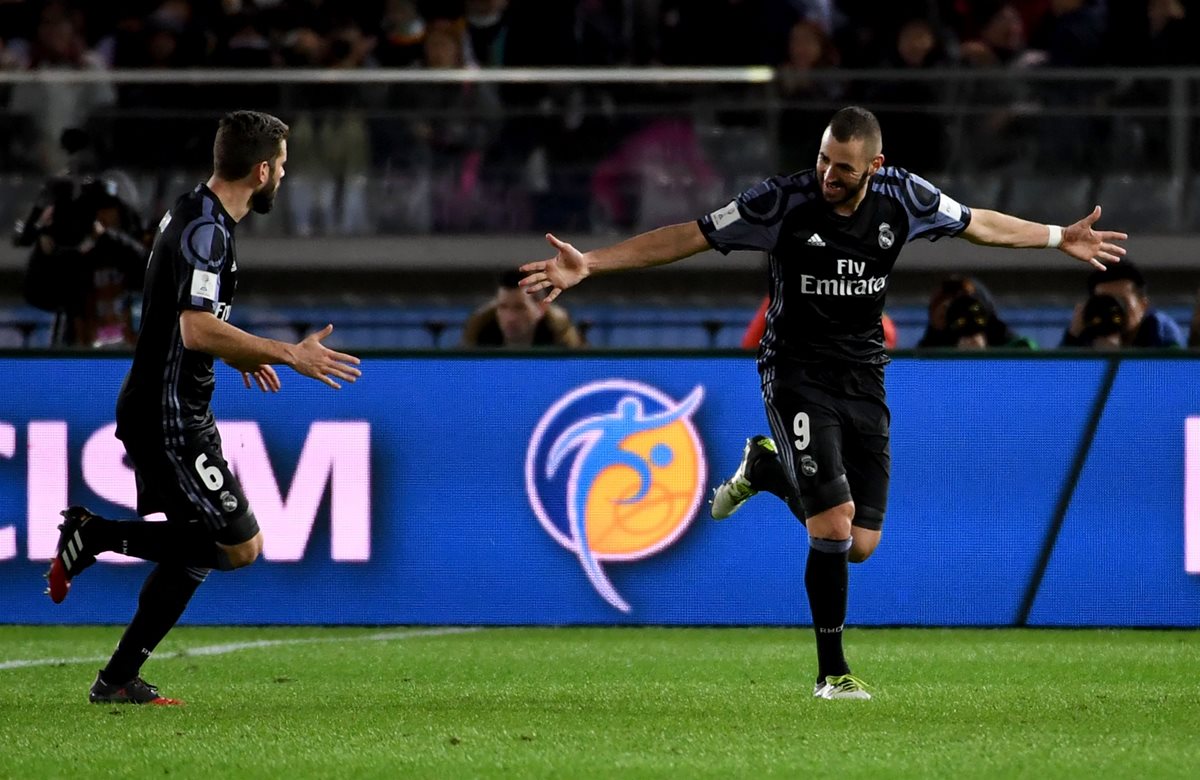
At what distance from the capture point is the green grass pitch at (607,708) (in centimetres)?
581

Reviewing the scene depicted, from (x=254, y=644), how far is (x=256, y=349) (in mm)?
3360

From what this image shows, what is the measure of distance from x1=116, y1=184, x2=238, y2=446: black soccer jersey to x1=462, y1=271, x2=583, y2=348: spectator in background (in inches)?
178

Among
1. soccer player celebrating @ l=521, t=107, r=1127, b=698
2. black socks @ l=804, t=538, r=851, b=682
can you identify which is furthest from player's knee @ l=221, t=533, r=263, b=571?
black socks @ l=804, t=538, r=851, b=682

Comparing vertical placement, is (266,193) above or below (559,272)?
above

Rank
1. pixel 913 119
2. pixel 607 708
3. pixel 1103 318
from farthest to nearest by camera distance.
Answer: pixel 913 119 < pixel 1103 318 < pixel 607 708

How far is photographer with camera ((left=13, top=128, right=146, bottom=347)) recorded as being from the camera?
42.1 ft

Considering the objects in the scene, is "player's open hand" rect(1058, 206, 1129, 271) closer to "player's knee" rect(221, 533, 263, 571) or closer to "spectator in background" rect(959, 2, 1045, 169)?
"player's knee" rect(221, 533, 263, 571)

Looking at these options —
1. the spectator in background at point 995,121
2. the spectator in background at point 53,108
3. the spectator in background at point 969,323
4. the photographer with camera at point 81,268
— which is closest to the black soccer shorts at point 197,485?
the spectator in background at point 969,323

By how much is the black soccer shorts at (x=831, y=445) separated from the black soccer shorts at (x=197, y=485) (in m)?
1.98

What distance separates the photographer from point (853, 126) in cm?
712

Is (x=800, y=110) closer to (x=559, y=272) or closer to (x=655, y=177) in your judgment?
(x=655, y=177)

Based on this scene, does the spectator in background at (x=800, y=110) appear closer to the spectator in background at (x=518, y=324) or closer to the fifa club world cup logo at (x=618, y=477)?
the spectator in background at (x=518, y=324)

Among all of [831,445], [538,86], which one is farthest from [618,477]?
[538,86]

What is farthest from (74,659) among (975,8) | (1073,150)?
(975,8)
